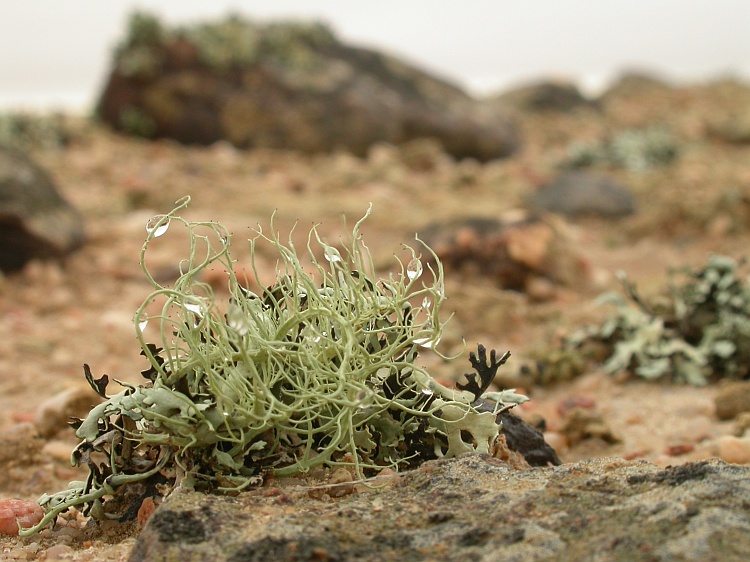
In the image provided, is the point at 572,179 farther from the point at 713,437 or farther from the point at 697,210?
the point at 713,437

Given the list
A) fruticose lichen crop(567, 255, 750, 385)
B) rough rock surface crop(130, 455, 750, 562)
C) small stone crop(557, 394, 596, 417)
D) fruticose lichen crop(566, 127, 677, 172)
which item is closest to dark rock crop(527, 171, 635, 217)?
fruticose lichen crop(566, 127, 677, 172)

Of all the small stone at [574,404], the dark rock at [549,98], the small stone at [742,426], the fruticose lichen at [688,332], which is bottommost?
the small stone at [742,426]

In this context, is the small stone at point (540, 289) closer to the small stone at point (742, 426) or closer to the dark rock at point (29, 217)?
the small stone at point (742, 426)

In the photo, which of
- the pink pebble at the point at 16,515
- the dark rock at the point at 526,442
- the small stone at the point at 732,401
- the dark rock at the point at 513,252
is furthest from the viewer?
the dark rock at the point at 513,252

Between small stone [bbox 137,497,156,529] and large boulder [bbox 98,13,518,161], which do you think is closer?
small stone [bbox 137,497,156,529]

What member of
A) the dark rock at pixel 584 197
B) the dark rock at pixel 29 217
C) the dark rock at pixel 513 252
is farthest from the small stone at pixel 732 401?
the dark rock at pixel 584 197

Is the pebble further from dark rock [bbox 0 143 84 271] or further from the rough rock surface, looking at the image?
dark rock [bbox 0 143 84 271]
